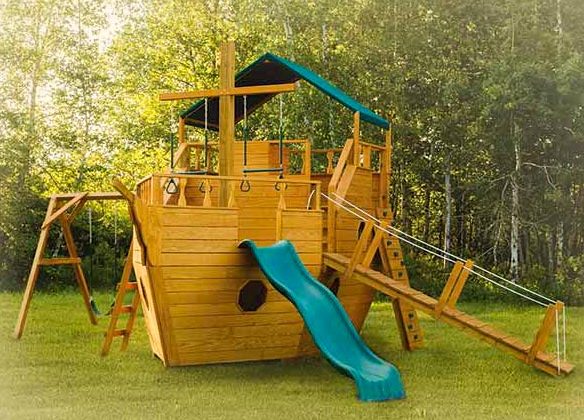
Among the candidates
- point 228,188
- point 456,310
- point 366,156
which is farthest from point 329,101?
point 456,310

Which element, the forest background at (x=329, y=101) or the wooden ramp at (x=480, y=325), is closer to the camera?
the wooden ramp at (x=480, y=325)

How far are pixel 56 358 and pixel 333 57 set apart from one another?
906 centimetres

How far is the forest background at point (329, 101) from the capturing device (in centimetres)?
1443

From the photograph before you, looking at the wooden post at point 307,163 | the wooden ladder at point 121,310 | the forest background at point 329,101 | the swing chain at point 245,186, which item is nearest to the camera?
the swing chain at point 245,186

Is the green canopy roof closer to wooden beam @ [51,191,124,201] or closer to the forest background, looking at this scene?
wooden beam @ [51,191,124,201]

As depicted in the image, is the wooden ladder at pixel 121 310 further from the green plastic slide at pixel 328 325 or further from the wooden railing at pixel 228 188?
the green plastic slide at pixel 328 325

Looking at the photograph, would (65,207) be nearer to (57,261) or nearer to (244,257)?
(57,261)

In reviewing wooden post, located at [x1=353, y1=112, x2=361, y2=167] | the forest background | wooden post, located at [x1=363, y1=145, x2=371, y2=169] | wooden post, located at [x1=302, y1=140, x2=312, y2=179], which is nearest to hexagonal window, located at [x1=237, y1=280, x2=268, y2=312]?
wooden post, located at [x1=302, y1=140, x2=312, y2=179]

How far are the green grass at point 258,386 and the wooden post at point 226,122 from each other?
1.72 m

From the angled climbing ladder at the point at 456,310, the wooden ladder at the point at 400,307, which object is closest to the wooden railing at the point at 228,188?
the angled climbing ladder at the point at 456,310

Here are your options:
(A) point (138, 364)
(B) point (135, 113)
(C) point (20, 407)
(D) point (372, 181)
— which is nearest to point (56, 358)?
(A) point (138, 364)

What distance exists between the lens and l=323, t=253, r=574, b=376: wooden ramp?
24.2ft

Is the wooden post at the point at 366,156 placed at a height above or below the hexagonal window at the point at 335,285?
above

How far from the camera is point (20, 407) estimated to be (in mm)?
6504
